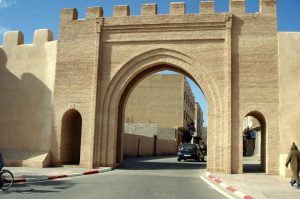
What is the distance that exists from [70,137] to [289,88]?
12175 millimetres

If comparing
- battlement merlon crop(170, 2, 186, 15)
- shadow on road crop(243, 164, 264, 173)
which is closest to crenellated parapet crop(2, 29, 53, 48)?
battlement merlon crop(170, 2, 186, 15)

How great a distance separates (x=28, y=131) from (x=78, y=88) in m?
3.66

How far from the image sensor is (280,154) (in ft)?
58.2

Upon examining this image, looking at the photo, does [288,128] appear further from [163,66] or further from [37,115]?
[37,115]

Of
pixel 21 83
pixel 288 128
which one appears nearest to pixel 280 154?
pixel 288 128

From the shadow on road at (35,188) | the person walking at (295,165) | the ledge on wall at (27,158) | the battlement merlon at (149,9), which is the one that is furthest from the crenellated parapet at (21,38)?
the person walking at (295,165)

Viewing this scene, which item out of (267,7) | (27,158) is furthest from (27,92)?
(267,7)

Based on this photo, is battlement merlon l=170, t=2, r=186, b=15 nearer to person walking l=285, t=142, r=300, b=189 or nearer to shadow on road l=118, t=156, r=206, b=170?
shadow on road l=118, t=156, r=206, b=170

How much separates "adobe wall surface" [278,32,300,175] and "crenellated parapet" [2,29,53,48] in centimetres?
1230

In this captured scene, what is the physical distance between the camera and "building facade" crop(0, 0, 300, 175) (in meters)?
18.3

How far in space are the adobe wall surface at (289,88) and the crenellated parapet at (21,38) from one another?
12297 mm

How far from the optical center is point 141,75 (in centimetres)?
2234

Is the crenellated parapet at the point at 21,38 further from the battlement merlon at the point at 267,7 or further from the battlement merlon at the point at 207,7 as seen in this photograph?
the battlement merlon at the point at 267,7

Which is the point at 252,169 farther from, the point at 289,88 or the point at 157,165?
the point at 157,165
